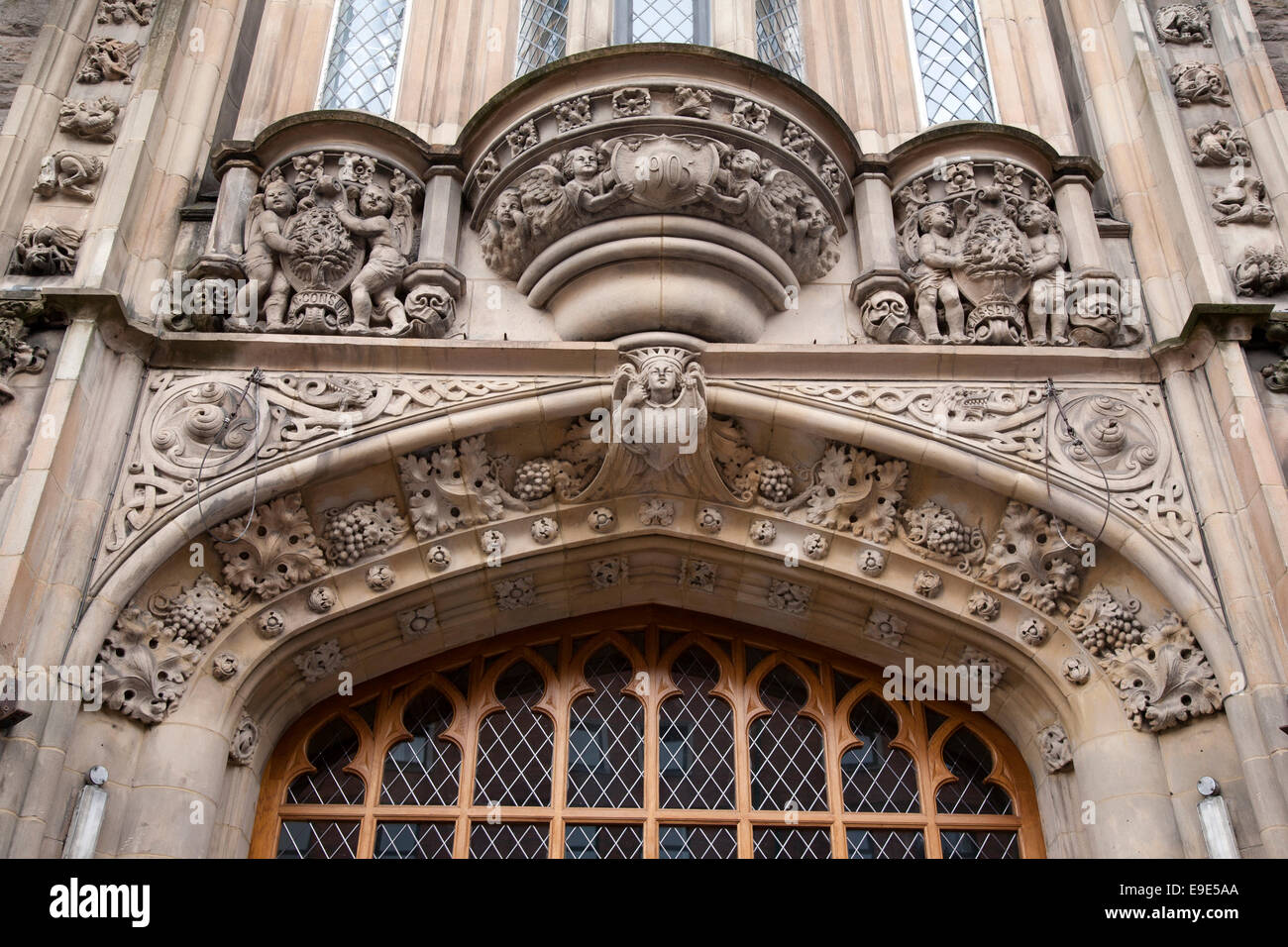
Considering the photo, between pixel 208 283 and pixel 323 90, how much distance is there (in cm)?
221

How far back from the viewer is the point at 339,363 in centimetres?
733

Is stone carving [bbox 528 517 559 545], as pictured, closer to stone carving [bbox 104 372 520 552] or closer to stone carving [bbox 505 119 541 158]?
stone carving [bbox 104 372 520 552]

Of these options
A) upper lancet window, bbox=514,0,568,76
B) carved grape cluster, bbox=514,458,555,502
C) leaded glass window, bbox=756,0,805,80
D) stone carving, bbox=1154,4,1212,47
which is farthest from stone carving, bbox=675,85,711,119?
stone carving, bbox=1154,4,1212,47

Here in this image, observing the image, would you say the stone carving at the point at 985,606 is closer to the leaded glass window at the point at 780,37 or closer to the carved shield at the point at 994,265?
the carved shield at the point at 994,265

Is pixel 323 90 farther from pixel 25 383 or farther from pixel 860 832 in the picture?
pixel 860 832

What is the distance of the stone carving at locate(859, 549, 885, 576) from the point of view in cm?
733

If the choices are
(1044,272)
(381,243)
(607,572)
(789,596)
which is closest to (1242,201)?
(1044,272)

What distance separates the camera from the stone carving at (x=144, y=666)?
21.0 ft

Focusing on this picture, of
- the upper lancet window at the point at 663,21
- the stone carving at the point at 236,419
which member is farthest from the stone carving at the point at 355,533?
the upper lancet window at the point at 663,21

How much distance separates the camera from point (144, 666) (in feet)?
21.4

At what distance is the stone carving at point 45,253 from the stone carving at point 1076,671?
5594mm

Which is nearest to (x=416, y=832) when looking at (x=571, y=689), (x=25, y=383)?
(x=571, y=689)

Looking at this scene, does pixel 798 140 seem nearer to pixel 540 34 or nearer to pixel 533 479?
pixel 540 34

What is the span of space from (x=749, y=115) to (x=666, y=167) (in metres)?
0.75
